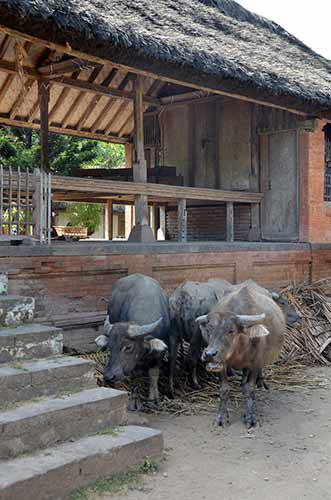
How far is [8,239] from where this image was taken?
7.11m

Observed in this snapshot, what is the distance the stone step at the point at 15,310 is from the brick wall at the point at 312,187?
6987 mm

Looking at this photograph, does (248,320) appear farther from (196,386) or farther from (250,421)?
(196,386)

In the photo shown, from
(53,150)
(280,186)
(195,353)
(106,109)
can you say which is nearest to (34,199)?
(195,353)

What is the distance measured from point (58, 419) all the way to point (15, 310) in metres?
1.75

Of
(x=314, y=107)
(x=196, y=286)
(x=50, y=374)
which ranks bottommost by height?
(x=50, y=374)

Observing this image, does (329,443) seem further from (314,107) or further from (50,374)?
(314,107)

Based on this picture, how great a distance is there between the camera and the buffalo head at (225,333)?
559 centimetres

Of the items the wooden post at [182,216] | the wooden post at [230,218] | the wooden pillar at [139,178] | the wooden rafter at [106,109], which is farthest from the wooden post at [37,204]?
the wooden rafter at [106,109]

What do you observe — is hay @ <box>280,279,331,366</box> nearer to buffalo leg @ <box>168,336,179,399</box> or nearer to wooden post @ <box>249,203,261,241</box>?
wooden post @ <box>249,203,261,241</box>

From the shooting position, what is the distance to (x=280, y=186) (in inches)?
466

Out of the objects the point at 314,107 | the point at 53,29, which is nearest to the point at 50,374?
the point at 53,29

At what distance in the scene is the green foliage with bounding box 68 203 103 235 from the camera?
73.3ft

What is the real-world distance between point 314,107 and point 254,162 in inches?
68.2

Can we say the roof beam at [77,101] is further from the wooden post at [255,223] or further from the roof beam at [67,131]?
the wooden post at [255,223]
